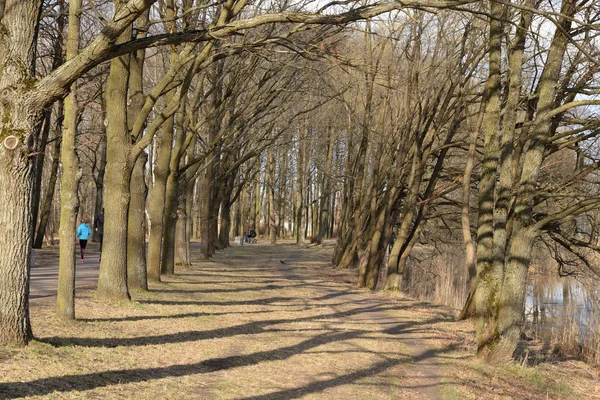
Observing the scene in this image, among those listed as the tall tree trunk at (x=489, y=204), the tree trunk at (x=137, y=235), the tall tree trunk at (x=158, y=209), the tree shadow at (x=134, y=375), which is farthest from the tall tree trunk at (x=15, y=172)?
the tall tree trunk at (x=158, y=209)

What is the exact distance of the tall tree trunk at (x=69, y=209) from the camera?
9375 millimetres

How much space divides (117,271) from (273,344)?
10.8 feet

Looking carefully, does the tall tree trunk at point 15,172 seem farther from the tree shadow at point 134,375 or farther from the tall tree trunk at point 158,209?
the tall tree trunk at point 158,209

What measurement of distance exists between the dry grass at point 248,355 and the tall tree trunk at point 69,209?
0.32 meters

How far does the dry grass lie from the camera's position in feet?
23.8

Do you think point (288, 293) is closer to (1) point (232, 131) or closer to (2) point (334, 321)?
(2) point (334, 321)

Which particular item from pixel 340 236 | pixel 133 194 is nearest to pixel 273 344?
pixel 133 194

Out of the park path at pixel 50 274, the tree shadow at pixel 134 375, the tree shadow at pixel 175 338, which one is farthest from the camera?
the park path at pixel 50 274

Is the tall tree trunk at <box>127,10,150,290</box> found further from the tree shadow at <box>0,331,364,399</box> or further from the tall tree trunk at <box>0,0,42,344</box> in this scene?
the tall tree trunk at <box>0,0,42,344</box>

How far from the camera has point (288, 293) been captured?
18.1 meters

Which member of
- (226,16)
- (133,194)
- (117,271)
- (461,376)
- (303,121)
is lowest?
(461,376)

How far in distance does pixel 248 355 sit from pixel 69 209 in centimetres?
328

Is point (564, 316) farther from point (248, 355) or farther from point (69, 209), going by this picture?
point (69, 209)

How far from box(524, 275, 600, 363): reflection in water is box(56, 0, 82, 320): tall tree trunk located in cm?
975
